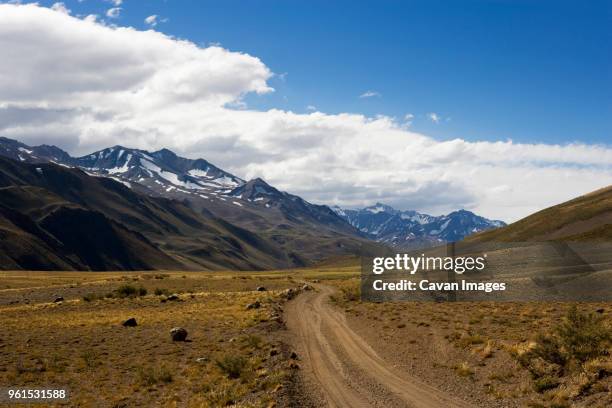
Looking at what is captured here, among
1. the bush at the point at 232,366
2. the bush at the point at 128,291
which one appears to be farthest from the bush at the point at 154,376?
the bush at the point at 128,291

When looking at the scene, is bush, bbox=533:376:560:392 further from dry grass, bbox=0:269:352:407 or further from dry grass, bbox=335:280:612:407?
dry grass, bbox=0:269:352:407

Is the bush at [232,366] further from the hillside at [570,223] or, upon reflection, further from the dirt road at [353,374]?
the hillside at [570,223]

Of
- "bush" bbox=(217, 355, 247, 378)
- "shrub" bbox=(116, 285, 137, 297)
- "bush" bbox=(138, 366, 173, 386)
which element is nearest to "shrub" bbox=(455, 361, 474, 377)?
"bush" bbox=(217, 355, 247, 378)

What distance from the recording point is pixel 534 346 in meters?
24.6

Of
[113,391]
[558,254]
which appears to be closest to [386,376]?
[113,391]

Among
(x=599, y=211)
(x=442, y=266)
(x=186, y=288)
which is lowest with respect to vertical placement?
(x=186, y=288)

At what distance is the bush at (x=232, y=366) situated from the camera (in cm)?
2677

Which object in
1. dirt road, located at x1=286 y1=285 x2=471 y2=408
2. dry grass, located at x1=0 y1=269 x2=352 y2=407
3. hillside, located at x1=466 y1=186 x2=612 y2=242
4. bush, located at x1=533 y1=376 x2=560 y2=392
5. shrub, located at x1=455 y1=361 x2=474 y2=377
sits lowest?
dry grass, located at x1=0 y1=269 x2=352 y2=407

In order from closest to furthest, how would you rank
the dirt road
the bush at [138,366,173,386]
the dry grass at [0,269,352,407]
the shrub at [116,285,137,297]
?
1. the dirt road
2. the dry grass at [0,269,352,407]
3. the bush at [138,366,173,386]
4. the shrub at [116,285,137,297]

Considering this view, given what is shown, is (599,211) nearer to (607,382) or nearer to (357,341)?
(357,341)

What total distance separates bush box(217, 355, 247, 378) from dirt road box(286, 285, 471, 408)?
358cm

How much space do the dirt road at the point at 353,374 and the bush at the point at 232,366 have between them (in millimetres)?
3583

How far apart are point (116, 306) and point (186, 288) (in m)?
29.1

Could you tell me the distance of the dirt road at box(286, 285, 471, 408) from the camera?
2109 centimetres
